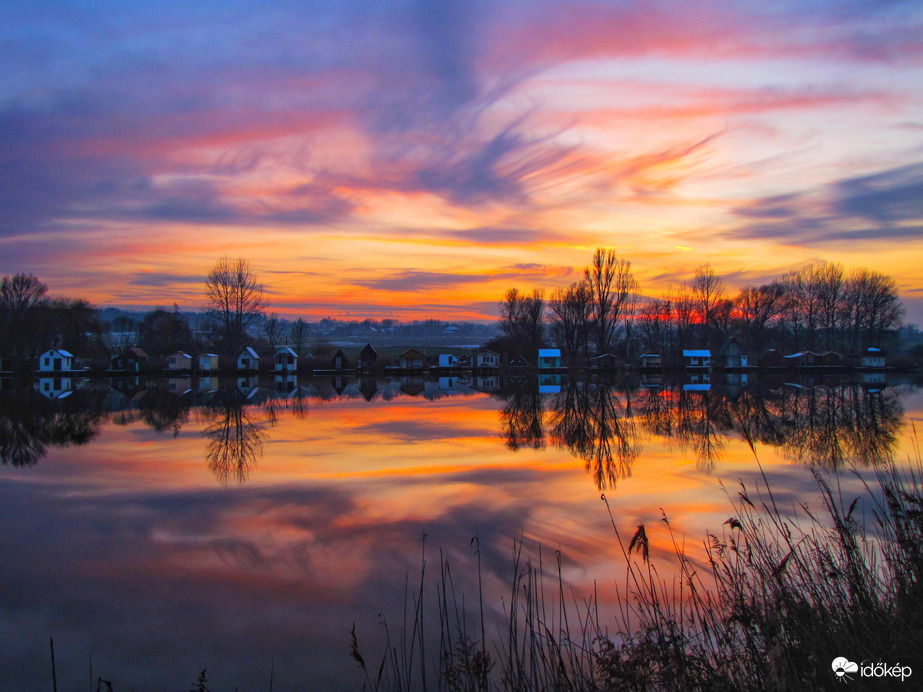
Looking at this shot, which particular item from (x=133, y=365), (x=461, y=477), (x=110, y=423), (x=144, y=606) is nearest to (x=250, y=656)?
(x=144, y=606)

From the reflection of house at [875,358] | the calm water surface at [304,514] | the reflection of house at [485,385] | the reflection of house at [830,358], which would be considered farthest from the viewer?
the reflection of house at [830,358]

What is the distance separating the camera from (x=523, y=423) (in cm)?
2295

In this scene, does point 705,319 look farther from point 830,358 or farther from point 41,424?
point 41,424

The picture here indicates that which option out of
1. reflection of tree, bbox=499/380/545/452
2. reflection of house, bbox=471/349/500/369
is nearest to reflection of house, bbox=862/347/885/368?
reflection of house, bbox=471/349/500/369

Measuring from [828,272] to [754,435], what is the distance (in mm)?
85599

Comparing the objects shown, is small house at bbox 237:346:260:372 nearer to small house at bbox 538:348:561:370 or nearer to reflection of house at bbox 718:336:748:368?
small house at bbox 538:348:561:370

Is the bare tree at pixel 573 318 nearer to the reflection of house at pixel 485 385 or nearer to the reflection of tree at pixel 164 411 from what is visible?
the reflection of house at pixel 485 385

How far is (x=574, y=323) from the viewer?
8725 centimetres

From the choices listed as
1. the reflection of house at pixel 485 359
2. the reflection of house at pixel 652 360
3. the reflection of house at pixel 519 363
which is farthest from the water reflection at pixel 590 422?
the reflection of house at pixel 652 360

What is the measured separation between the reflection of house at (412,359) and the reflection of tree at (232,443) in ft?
140

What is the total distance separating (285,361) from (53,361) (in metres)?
21.9

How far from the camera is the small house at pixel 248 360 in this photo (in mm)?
70000

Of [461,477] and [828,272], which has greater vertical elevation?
[828,272]

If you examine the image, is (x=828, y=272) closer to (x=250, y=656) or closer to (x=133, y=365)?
(x=133, y=365)
